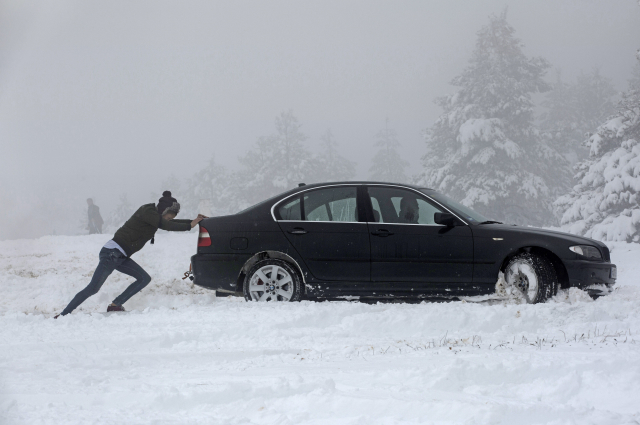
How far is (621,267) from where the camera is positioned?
→ 12.1m

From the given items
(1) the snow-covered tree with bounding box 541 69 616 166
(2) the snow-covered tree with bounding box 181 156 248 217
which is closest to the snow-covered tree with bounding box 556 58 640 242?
(1) the snow-covered tree with bounding box 541 69 616 166

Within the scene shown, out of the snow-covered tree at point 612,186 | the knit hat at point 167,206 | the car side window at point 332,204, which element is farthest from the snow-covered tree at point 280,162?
the car side window at point 332,204

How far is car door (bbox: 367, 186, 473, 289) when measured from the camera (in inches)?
273

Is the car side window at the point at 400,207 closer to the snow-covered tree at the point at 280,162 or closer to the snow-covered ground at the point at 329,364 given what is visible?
the snow-covered ground at the point at 329,364

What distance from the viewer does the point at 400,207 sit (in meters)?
7.23

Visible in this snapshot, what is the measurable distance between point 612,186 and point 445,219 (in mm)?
16780

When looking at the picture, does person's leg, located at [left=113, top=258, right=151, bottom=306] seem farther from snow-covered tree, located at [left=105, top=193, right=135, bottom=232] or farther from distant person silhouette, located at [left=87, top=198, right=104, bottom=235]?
snow-covered tree, located at [left=105, top=193, right=135, bottom=232]

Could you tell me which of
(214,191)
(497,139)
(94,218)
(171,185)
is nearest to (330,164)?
(214,191)

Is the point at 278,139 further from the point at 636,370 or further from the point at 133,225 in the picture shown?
the point at 636,370

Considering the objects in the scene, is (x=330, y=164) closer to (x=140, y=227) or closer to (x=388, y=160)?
(x=388, y=160)

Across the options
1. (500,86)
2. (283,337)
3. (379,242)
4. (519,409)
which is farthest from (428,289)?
(500,86)

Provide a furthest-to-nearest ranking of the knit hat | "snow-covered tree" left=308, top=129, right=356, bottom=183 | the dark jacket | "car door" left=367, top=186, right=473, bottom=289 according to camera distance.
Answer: "snow-covered tree" left=308, top=129, right=356, bottom=183, the knit hat, the dark jacket, "car door" left=367, top=186, right=473, bottom=289

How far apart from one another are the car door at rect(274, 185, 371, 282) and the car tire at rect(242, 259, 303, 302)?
257mm

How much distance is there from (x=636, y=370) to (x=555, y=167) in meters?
31.6
